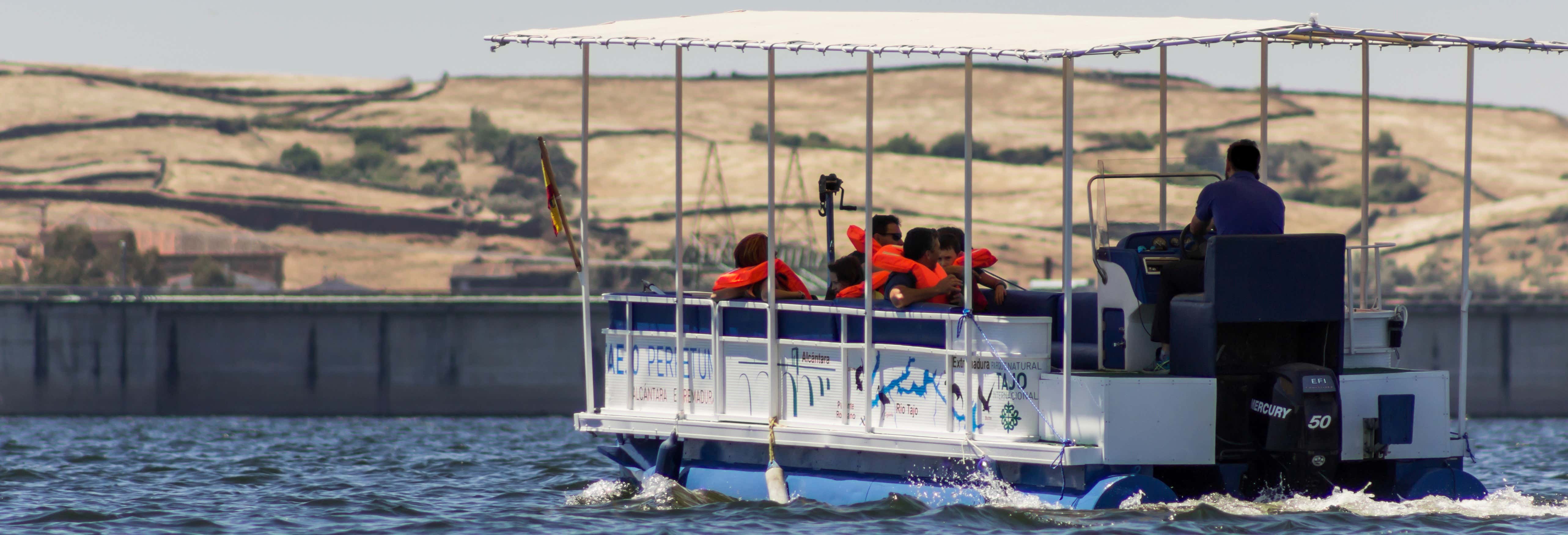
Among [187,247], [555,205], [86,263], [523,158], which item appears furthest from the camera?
[523,158]

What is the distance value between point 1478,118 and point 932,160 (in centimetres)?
4201

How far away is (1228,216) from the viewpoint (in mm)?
11758

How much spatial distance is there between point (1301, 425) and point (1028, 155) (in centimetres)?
10131

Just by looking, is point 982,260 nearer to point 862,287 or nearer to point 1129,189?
point 862,287

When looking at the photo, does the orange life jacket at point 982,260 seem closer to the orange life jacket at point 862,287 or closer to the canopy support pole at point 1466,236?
the orange life jacket at point 862,287

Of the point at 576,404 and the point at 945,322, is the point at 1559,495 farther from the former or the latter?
the point at 576,404

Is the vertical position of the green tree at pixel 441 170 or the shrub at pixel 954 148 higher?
the shrub at pixel 954 148

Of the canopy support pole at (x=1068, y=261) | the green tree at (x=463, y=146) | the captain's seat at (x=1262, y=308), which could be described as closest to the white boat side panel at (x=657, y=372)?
the canopy support pole at (x=1068, y=261)

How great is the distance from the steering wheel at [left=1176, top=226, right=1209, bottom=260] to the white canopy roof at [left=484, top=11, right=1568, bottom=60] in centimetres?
131

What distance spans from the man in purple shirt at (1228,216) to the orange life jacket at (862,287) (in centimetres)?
186

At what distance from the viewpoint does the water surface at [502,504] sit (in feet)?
37.8

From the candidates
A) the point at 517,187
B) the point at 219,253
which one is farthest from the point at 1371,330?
the point at 517,187

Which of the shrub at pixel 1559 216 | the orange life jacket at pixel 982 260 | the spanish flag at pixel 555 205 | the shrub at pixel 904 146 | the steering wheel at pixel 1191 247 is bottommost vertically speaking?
the orange life jacket at pixel 982 260

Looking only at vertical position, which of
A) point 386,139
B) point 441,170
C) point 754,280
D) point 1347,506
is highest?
point 386,139
